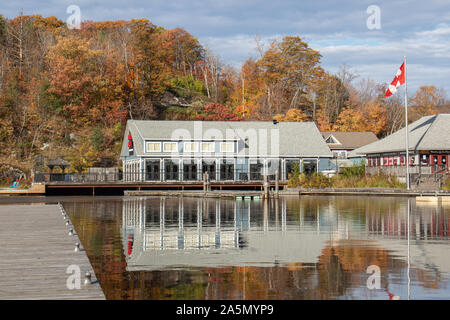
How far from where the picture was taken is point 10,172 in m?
71.1

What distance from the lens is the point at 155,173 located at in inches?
2685

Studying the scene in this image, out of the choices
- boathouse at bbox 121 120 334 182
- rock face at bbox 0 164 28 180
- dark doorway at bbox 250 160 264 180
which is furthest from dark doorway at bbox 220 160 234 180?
rock face at bbox 0 164 28 180

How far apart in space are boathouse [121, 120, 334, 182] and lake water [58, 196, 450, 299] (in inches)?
1637

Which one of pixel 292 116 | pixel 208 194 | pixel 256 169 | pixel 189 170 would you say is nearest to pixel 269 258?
pixel 208 194

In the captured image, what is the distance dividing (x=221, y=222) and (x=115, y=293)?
1537 centimetres

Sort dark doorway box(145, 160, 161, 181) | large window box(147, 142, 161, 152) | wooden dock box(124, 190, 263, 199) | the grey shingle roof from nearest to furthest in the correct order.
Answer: wooden dock box(124, 190, 263, 199), dark doorway box(145, 160, 161, 181), large window box(147, 142, 161, 152), the grey shingle roof

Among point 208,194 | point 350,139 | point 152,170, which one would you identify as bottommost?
point 208,194

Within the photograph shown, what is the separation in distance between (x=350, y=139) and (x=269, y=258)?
76.8 meters

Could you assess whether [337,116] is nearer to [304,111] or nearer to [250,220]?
[304,111]

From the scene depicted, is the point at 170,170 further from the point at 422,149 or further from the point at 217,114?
the point at 422,149

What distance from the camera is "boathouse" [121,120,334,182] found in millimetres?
68750

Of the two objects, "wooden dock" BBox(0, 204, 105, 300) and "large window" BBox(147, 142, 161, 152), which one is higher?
"large window" BBox(147, 142, 161, 152)

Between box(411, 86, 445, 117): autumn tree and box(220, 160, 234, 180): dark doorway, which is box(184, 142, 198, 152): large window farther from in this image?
box(411, 86, 445, 117): autumn tree

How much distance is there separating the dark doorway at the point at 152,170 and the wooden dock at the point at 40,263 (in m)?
45.8
